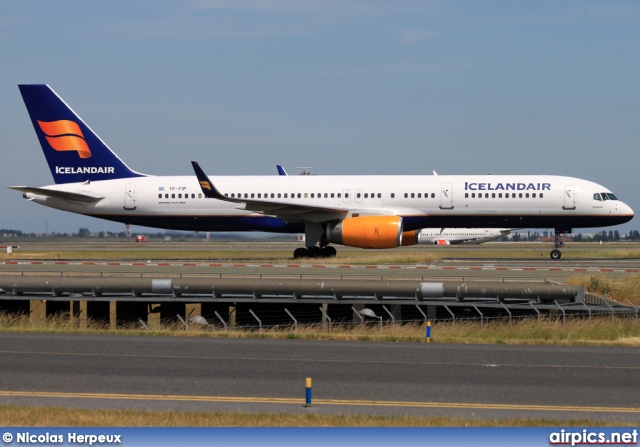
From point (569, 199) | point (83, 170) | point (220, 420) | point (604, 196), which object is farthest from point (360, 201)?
point (220, 420)

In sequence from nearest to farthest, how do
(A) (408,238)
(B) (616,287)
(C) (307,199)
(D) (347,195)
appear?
1. (B) (616,287)
2. (D) (347,195)
3. (C) (307,199)
4. (A) (408,238)

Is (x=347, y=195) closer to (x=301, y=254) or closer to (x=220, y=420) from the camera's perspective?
(x=301, y=254)

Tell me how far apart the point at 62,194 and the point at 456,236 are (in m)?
53.8

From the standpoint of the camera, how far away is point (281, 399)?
12859 mm

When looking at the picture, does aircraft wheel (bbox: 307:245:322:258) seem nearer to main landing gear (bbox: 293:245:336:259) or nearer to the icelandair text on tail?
main landing gear (bbox: 293:245:336:259)

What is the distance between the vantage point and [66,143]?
47062 millimetres

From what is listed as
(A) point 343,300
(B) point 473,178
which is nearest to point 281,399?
(A) point 343,300

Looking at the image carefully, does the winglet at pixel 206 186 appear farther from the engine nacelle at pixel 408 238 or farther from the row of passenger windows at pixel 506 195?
the row of passenger windows at pixel 506 195

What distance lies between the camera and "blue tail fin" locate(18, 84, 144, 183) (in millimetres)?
46844

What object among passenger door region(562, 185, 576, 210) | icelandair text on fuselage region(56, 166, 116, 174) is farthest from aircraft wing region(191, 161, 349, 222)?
passenger door region(562, 185, 576, 210)

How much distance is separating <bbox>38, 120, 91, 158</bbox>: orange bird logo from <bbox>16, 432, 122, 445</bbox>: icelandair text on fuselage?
38811 mm

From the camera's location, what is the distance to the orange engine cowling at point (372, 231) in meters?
40.6

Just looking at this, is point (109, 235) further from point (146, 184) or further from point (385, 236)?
point (385, 236)

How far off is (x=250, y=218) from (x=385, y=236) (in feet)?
26.3
